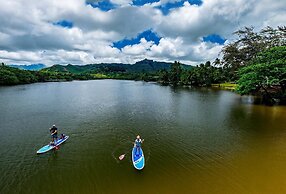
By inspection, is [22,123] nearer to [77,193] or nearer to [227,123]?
[77,193]

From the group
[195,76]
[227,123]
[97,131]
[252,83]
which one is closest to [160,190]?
[97,131]

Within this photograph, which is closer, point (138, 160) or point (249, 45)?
point (138, 160)

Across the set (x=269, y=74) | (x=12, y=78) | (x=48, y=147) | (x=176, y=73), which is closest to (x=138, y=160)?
(x=48, y=147)

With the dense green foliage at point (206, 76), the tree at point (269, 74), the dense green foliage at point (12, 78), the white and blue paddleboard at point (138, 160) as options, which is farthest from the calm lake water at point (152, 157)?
the dense green foliage at point (12, 78)

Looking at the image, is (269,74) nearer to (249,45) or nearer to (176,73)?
(249,45)

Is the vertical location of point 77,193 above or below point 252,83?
below

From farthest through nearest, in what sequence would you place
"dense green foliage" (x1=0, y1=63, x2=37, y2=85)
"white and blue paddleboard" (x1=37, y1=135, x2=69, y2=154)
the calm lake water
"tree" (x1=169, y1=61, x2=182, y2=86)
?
"tree" (x1=169, y1=61, x2=182, y2=86)
"dense green foliage" (x1=0, y1=63, x2=37, y2=85)
"white and blue paddleboard" (x1=37, y1=135, x2=69, y2=154)
the calm lake water

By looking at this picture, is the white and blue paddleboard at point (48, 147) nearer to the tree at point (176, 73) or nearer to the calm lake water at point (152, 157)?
the calm lake water at point (152, 157)

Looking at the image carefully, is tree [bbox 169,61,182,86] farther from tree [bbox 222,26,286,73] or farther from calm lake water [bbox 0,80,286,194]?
calm lake water [bbox 0,80,286,194]

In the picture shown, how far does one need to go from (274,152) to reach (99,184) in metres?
16.7

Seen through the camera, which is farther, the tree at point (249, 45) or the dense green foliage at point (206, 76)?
the dense green foliage at point (206, 76)

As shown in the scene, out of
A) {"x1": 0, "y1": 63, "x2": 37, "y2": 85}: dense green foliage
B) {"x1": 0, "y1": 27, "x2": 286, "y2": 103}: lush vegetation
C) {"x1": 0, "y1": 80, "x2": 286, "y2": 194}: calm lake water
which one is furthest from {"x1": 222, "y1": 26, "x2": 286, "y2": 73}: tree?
{"x1": 0, "y1": 63, "x2": 37, "y2": 85}: dense green foliage

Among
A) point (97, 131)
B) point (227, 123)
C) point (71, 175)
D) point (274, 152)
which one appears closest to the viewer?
point (71, 175)

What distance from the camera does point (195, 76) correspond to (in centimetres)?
10519
